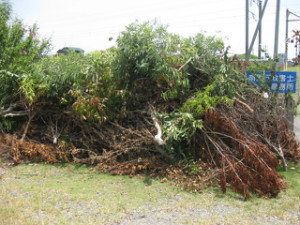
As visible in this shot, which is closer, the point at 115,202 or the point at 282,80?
the point at 115,202

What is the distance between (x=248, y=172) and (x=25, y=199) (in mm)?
3374

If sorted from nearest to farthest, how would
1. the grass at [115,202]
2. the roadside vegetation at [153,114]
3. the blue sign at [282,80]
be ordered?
the grass at [115,202] → the roadside vegetation at [153,114] → the blue sign at [282,80]

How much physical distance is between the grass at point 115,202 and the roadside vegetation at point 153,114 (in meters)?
0.29

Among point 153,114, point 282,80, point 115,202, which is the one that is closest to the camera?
point 115,202

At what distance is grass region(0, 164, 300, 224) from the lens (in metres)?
3.58

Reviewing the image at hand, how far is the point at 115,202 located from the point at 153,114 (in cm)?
206

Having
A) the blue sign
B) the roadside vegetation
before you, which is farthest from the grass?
the blue sign

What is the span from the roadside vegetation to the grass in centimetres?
29

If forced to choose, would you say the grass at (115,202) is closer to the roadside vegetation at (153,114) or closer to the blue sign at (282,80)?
the roadside vegetation at (153,114)

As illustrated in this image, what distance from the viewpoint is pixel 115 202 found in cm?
407

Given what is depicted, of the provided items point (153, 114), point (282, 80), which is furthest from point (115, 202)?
point (282, 80)

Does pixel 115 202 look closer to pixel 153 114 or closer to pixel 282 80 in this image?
pixel 153 114

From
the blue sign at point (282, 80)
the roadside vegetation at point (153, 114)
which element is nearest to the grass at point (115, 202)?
the roadside vegetation at point (153, 114)

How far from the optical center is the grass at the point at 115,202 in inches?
141
